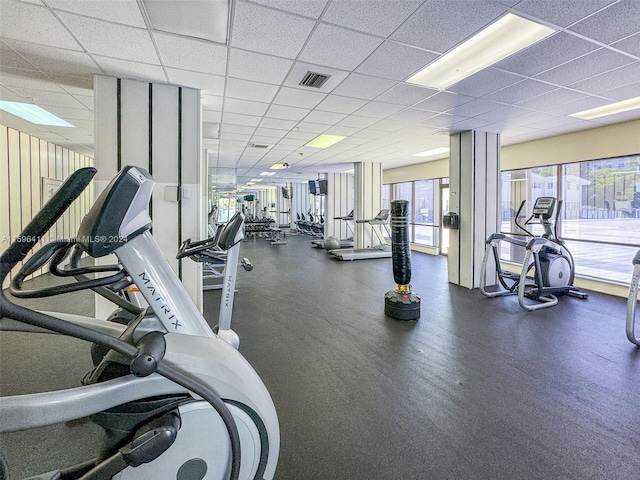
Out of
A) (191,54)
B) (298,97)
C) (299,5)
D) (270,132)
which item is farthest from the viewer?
(270,132)

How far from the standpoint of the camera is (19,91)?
369 centimetres

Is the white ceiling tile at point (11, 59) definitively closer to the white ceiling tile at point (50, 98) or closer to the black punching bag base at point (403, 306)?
the white ceiling tile at point (50, 98)

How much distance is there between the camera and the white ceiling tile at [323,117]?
4.55 m

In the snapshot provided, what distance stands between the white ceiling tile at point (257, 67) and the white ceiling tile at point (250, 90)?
12 centimetres

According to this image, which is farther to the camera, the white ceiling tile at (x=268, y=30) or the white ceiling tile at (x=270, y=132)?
the white ceiling tile at (x=270, y=132)

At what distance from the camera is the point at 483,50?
9.43 feet

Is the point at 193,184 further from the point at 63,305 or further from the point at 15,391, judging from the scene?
the point at 63,305

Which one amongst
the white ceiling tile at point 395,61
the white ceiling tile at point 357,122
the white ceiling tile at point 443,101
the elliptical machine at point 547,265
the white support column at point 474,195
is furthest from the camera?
the white support column at point 474,195

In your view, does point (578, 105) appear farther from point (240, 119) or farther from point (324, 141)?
point (240, 119)

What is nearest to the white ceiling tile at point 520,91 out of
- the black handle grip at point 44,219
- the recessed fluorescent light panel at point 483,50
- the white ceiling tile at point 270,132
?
the recessed fluorescent light panel at point 483,50

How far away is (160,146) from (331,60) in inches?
78.4

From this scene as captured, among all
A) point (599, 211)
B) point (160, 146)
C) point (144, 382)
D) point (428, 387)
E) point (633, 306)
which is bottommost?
point (428, 387)

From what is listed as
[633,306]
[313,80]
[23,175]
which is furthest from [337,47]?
[23,175]

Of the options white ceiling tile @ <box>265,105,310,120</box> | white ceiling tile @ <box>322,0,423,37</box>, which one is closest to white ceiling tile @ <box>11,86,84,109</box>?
white ceiling tile @ <box>265,105,310,120</box>
